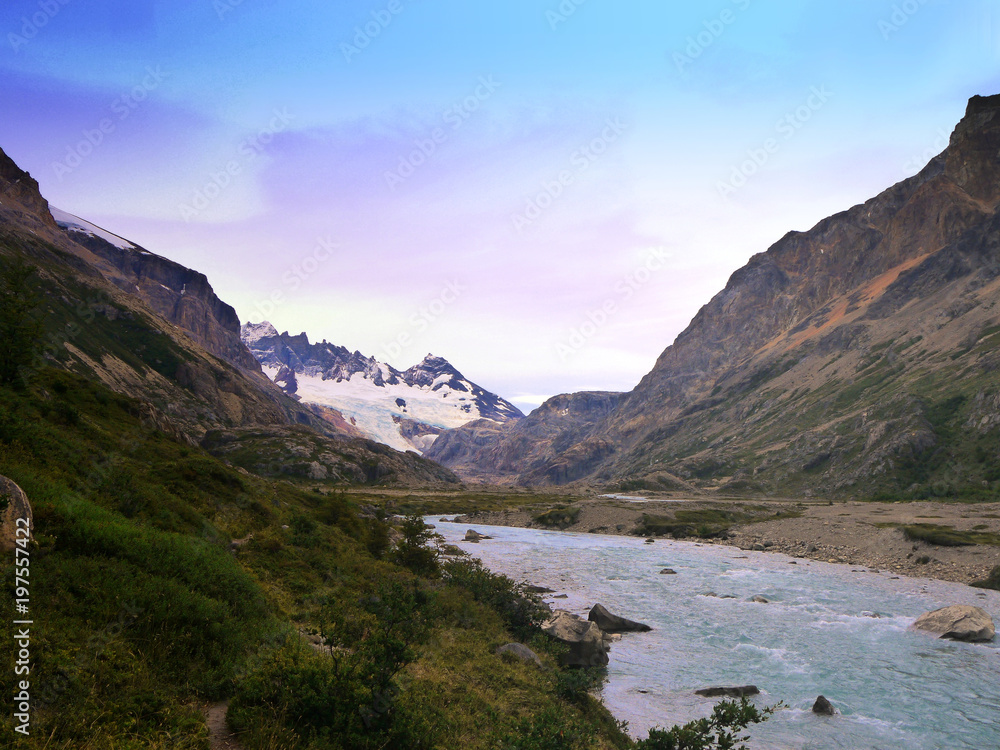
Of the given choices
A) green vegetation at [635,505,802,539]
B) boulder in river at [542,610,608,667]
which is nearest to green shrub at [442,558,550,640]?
boulder in river at [542,610,608,667]

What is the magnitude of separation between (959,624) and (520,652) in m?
24.6

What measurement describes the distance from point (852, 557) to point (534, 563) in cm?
3299

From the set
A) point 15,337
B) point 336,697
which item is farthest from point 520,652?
point 15,337

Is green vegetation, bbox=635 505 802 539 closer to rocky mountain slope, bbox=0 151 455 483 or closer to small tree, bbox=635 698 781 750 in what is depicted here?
small tree, bbox=635 698 781 750

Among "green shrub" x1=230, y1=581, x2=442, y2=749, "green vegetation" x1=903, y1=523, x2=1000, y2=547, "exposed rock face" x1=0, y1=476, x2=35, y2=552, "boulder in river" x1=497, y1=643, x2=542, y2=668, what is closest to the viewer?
"exposed rock face" x1=0, y1=476, x2=35, y2=552

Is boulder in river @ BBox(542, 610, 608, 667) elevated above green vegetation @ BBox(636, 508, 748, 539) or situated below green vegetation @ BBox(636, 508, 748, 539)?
above

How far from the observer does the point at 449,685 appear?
1750 cm

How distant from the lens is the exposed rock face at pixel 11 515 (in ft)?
34.5

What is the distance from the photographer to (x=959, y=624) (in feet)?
93.4

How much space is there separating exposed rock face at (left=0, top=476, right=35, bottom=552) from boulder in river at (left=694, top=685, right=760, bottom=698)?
2308cm

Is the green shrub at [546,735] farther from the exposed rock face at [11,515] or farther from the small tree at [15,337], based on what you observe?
the small tree at [15,337]

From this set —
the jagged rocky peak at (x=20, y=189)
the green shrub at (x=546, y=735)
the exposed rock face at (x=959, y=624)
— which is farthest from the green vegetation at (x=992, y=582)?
the jagged rocky peak at (x=20, y=189)

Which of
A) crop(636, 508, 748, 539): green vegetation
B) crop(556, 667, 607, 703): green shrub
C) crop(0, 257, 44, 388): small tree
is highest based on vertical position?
crop(0, 257, 44, 388): small tree

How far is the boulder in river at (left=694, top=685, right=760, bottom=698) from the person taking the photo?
839 inches
